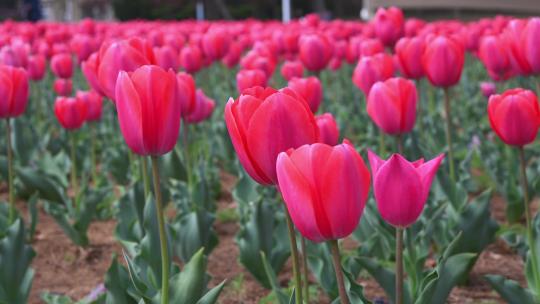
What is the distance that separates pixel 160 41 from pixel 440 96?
9.52ft

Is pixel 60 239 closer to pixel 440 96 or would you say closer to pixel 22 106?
pixel 22 106

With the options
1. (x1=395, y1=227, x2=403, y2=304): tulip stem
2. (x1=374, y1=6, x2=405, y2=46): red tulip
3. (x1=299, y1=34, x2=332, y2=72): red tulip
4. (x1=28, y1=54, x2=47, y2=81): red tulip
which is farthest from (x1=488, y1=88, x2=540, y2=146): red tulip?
(x1=28, y1=54, x2=47, y2=81): red tulip

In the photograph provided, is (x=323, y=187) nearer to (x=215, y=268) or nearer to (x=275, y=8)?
(x=215, y=268)

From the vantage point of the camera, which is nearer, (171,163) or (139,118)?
(139,118)

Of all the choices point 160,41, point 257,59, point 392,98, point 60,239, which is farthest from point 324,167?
point 160,41

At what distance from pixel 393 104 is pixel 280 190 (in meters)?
1.04

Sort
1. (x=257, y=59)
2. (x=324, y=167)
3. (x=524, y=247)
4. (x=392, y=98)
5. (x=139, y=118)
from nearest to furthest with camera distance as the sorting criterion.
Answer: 1. (x=324, y=167)
2. (x=139, y=118)
3. (x=392, y=98)
4. (x=524, y=247)
5. (x=257, y=59)

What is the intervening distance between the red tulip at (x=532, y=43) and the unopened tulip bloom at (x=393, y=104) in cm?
62

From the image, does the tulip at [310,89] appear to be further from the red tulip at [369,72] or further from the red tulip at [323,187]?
the red tulip at [323,187]

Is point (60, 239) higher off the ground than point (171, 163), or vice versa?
point (171, 163)

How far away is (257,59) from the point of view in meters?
3.48

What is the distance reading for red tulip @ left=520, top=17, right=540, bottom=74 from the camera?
2.65 meters

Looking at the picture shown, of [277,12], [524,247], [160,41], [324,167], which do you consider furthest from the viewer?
[277,12]

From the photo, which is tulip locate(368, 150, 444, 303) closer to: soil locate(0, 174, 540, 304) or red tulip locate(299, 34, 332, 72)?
soil locate(0, 174, 540, 304)
